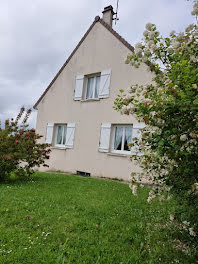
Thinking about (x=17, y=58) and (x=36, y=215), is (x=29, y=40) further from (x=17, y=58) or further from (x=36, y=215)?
(x=36, y=215)

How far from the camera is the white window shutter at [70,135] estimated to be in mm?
9922

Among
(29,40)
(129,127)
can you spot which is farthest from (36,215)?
(29,40)

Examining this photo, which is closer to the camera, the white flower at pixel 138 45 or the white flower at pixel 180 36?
the white flower at pixel 180 36

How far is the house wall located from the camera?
8391 mm

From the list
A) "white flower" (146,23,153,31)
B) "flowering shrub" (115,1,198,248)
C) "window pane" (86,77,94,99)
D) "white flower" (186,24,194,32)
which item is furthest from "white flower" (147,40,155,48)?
"window pane" (86,77,94,99)

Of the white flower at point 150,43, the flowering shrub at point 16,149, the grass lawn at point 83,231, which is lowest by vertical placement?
the grass lawn at point 83,231

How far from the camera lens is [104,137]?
8.76 metres

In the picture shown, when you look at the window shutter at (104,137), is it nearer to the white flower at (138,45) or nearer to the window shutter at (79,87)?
the window shutter at (79,87)

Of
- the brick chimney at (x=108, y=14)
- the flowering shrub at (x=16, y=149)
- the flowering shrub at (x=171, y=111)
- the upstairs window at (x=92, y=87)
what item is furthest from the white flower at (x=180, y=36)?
the brick chimney at (x=108, y=14)

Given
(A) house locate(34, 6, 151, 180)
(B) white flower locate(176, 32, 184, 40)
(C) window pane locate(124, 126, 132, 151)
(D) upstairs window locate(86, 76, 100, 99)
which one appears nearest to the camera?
(B) white flower locate(176, 32, 184, 40)

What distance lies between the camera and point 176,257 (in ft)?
7.96

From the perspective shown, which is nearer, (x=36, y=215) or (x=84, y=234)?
(x=84, y=234)

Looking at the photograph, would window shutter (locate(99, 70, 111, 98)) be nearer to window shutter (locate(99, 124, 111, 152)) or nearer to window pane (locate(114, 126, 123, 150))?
window shutter (locate(99, 124, 111, 152))

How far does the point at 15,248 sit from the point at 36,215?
3.48ft
